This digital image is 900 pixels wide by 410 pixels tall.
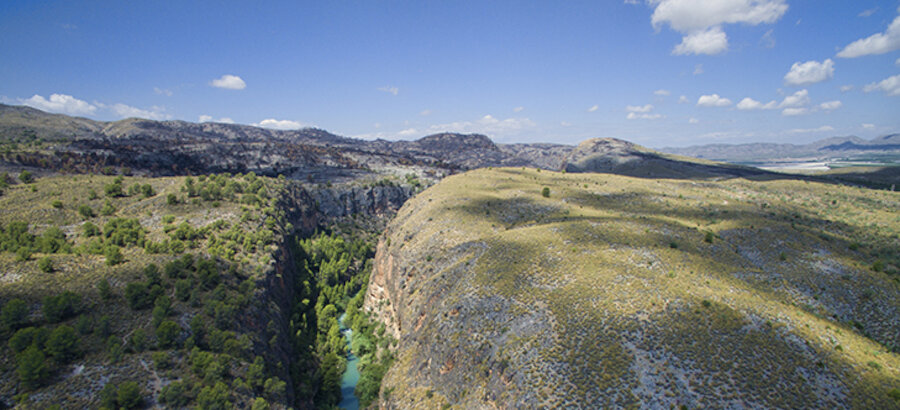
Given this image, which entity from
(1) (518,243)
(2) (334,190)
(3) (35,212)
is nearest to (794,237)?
(1) (518,243)

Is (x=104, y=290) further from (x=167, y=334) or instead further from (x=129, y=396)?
(x=129, y=396)

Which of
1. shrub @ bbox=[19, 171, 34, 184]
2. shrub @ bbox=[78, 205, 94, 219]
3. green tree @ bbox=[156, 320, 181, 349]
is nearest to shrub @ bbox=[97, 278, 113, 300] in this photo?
green tree @ bbox=[156, 320, 181, 349]

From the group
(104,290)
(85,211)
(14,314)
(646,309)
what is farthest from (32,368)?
(646,309)

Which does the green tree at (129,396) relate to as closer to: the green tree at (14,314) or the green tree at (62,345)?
the green tree at (62,345)

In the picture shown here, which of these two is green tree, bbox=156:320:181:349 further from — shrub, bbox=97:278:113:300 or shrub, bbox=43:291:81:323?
shrub, bbox=43:291:81:323

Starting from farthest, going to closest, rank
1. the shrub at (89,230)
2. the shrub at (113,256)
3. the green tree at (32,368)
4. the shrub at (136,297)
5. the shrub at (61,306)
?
1. the shrub at (89,230)
2. the shrub at (113,256)
3. the shrub at (136,297)
4. the shrub at (61,306)
5. the green tree at (32,368)

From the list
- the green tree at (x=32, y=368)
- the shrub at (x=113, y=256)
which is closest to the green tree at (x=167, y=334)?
the green tree at (x=32, y=368)

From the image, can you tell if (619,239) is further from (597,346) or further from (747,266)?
(597,346)
